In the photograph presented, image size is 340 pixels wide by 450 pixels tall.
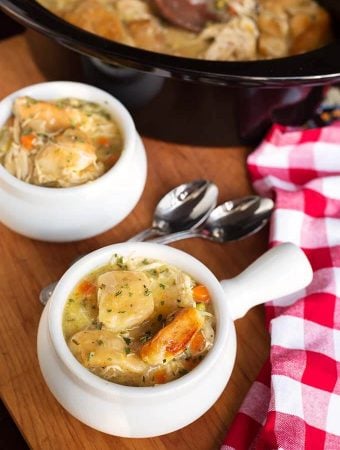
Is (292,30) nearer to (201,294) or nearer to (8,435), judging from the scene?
(201,294)

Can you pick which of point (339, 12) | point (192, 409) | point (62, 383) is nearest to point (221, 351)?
point (192, 409)

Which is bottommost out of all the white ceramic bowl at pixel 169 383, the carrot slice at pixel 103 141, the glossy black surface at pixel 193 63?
the white ceramic bowl at pixel 169 383

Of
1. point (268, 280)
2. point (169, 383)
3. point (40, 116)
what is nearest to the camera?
point (169, 383)

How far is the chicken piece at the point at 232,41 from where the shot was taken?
124cm

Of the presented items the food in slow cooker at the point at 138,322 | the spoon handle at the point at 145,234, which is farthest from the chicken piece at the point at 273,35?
the food in slow cooker at the point at 138,322

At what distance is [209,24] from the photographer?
1.30 metres

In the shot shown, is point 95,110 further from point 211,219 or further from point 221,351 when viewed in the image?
point 221,351

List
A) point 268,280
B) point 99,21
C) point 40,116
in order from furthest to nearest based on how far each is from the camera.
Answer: point 99,21, point 40,116, point 268,280

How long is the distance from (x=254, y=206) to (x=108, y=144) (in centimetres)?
25

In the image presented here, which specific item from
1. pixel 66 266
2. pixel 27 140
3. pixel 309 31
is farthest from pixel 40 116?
pixel 309 31

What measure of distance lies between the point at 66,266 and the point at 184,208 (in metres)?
0.20

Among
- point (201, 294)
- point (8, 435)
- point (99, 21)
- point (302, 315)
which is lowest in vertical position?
point (8, 435)

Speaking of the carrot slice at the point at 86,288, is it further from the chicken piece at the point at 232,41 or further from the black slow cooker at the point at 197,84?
the chicken piece at the point at 232,41

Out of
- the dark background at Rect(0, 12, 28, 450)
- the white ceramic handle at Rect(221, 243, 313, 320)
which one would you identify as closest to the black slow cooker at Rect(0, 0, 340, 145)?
the white ceramic handle at Rect(221, 243, 313, 320)
